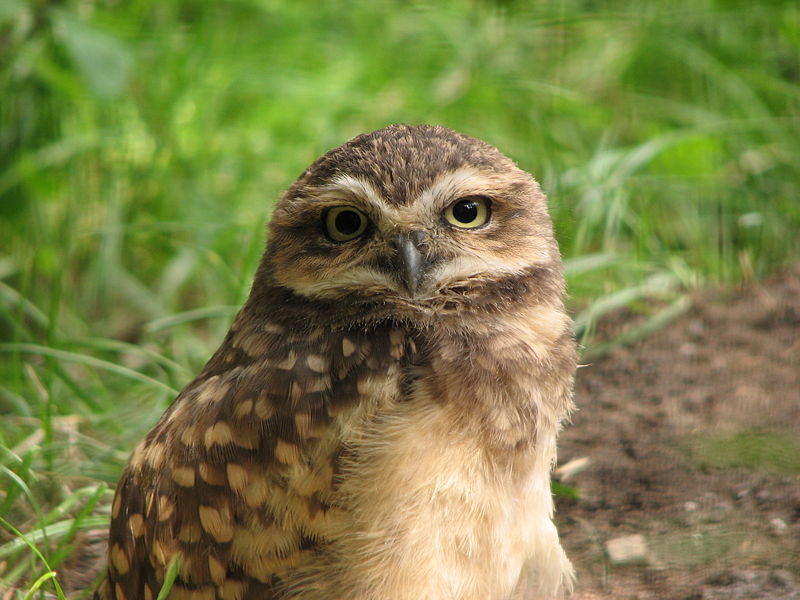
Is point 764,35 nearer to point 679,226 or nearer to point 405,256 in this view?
point 679,226

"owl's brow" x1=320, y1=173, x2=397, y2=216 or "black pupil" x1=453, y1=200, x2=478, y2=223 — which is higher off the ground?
"owl's brow" x1=320, y1=173, x2=397, y2=216

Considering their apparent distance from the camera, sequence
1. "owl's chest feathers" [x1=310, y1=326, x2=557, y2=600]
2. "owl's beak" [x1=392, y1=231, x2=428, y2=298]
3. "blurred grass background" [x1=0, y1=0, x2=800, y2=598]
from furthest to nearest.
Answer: "blurred grass background" [x1=0, y1=0, x2=800, y2=598], "owl's beak" [x1=392, y1=231, x2=428, y2=298], "owl's chest feathers" [x1=310, y1=326, x2=557, y2=600]

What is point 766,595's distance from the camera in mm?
2697

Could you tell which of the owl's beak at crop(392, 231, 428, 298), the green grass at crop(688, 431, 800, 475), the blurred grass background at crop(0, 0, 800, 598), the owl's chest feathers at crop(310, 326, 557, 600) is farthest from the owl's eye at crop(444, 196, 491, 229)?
the blurred grass background at crop(0, 0, 800, 598)

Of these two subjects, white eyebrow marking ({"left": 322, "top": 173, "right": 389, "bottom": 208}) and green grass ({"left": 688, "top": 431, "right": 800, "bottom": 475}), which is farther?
green grass ({"left": 688, "top": 431, "right": 800, "bottom": 475})

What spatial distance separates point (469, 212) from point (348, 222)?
29 cm

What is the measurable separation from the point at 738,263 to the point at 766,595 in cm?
221

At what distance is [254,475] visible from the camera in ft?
7.70

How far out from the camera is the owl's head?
248 centimetres

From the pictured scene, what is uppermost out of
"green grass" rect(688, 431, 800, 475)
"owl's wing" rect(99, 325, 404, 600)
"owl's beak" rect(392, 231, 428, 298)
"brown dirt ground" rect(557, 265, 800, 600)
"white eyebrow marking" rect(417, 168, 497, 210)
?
"white eyebrow marking" rect(417, 168, 497, 210)

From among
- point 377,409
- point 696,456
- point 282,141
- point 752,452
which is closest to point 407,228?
point 377,409

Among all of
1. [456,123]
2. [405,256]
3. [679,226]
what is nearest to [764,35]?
[679,226]

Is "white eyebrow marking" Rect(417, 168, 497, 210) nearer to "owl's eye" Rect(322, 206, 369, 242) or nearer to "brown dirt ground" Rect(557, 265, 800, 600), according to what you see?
"owl's eye" Rect(322, 206, 369, 242)

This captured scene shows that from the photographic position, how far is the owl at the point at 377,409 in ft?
7.55
